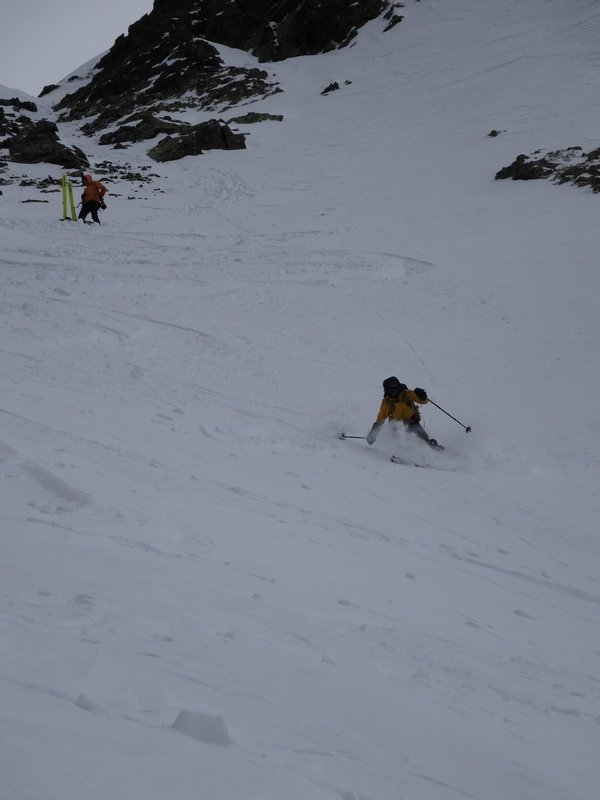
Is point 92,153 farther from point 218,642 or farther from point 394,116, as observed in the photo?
point 218,642

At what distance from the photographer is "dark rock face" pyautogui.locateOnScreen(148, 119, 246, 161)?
2823 cm

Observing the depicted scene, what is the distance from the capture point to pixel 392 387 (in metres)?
7.44

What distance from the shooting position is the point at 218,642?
110 inches

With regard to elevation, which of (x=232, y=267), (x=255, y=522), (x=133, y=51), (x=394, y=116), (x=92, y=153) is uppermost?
(x=133, y=51)

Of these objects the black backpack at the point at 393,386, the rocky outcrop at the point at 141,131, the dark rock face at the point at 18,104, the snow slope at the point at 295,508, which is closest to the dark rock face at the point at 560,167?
the snow slope at the point at 295,508

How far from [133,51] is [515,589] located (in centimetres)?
6520

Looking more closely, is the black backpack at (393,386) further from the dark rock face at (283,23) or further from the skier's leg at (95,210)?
the dark rock face at (283,23)

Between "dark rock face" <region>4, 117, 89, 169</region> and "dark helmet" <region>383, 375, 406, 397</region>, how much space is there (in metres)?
21.5

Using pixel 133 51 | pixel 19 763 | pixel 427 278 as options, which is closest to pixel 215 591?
pixel 19 763

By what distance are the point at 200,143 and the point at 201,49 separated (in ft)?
88.8

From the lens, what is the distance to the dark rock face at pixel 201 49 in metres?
44.0

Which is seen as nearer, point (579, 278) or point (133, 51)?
point (579, 278)

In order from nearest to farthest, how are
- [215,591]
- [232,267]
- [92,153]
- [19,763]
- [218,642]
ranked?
1. [19,763]
2. [218,642]
3. [215,591]
4. [232,267]
5. [92,153]

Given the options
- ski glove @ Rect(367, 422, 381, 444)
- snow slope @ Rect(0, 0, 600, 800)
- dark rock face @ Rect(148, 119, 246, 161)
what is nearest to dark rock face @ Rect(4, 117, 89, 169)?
dark rock face @ Rect(148, 119, 246, 161)
